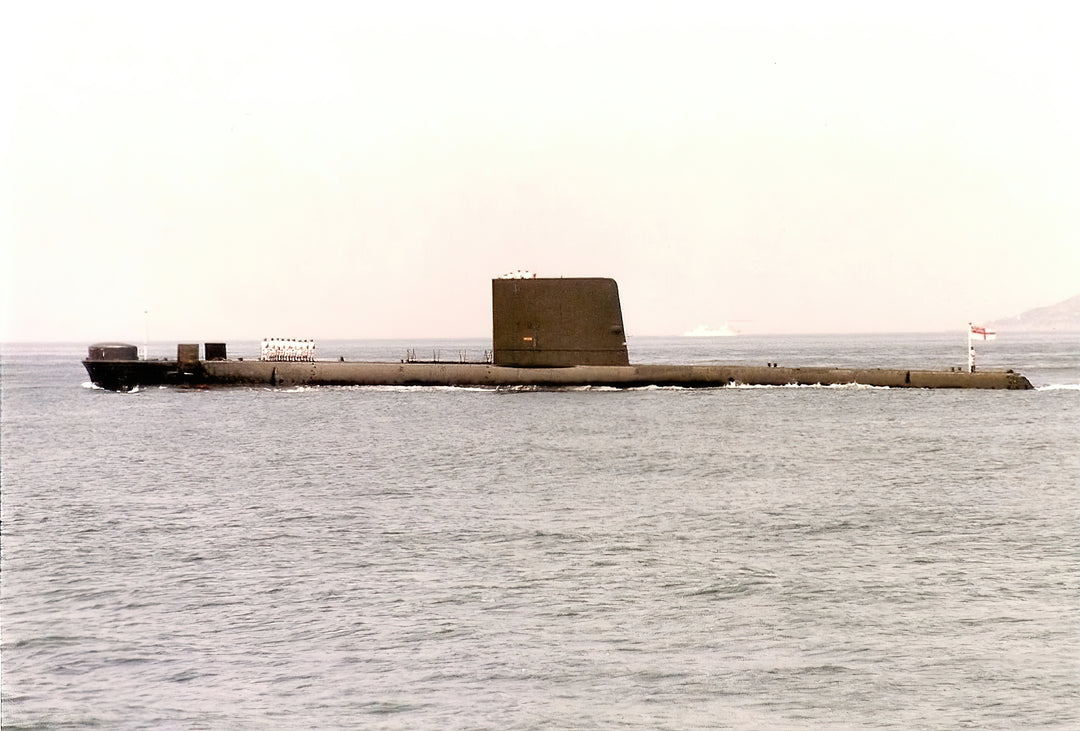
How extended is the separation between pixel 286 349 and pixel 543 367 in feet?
64.4

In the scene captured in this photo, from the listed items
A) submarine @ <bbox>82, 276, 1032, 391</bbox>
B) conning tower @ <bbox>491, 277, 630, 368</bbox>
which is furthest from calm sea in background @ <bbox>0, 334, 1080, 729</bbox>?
submarine @ <bbox>82, 276, 1032, 391</bbox>

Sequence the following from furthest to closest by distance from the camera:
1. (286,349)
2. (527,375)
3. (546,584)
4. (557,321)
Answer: (286,349) → (527,375) → (557,321) → (546,584)

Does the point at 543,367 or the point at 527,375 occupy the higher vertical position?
the point at 543,367

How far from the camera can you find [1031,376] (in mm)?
76938

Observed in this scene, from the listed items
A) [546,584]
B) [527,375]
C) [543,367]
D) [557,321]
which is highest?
[557,321]

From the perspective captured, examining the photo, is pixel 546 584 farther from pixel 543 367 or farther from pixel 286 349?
pixel 286 349

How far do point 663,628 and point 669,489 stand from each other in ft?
40.6

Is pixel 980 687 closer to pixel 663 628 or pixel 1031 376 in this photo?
pixel 663 628

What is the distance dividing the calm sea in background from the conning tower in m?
10.9

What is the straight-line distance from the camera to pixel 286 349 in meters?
62.7

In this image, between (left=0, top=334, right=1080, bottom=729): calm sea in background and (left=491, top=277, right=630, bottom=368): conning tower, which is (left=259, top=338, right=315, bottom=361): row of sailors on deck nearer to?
(left=491, top=277, right=630, bottom=368): conning tower

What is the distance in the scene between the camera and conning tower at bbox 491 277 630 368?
1874 inches

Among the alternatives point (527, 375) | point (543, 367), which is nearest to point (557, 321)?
point (543, 367)

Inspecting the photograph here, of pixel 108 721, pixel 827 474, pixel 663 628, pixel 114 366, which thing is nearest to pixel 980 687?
pixel 663 628
